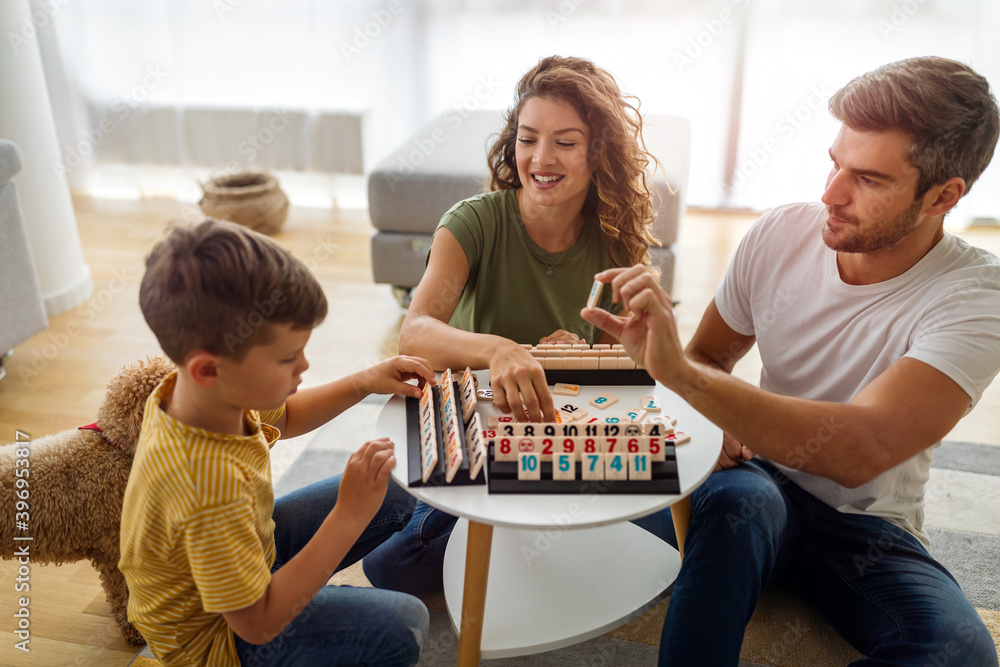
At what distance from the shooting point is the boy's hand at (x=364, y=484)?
1076mm

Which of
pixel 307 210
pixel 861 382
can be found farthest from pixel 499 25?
pixel 861 382

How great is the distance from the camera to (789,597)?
5.33 feet

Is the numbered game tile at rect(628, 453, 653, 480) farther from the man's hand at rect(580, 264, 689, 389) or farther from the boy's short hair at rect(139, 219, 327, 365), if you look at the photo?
the boy's short hair at rect(139, 219, 327, 365)

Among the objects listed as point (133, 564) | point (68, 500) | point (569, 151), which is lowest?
point (68, 500)

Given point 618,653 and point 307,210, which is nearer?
point 618,653

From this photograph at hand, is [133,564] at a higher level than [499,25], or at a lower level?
lower

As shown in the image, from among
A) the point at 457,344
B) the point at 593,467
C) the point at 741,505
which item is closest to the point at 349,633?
the point at 593,467

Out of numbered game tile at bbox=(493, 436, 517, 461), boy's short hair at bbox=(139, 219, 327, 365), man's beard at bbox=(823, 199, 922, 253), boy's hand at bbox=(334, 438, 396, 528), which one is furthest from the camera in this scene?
man's beard at bbox=(823, 199, 922, 253)

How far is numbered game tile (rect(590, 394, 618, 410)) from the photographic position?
136cm

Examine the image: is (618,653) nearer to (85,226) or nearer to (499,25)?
(499,25)

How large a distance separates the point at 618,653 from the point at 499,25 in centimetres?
285

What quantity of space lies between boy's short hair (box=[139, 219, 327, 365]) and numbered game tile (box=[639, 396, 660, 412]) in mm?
631

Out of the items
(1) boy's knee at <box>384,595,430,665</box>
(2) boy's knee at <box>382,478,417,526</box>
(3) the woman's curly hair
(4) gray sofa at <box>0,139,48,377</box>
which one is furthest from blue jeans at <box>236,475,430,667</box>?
(4) gray sofa at <box>0,139,48,377</box>

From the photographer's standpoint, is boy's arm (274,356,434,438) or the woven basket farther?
the woven basket
